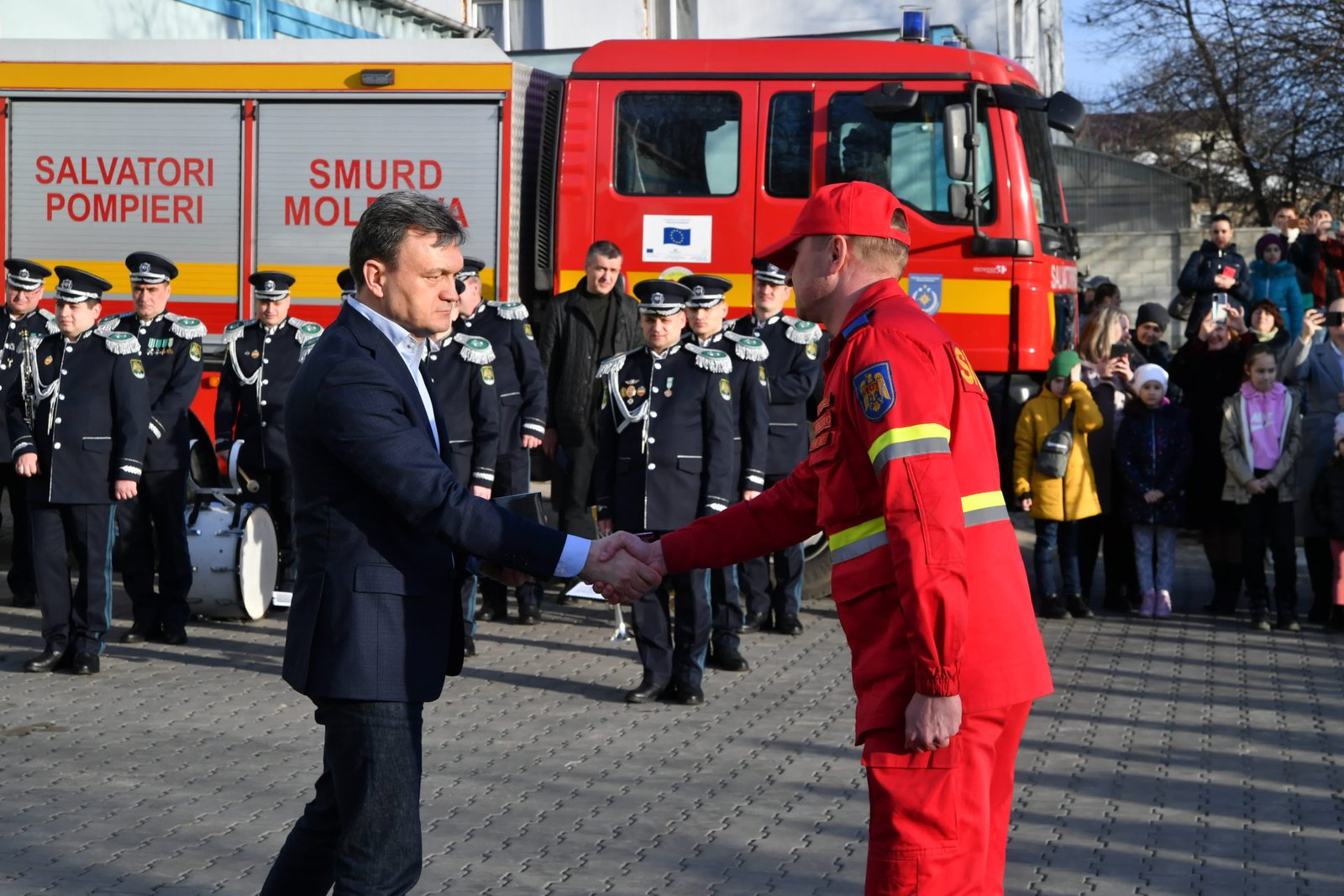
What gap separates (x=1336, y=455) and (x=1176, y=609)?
146cm

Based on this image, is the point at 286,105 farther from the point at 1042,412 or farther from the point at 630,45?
the point at 1042,412

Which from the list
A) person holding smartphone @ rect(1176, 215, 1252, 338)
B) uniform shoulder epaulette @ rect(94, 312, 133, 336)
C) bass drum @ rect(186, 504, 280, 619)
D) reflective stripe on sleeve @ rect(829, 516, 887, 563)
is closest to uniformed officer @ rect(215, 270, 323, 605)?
bass drum @ rect(186, 504, 280, 619)

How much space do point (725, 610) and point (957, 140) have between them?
375 cm

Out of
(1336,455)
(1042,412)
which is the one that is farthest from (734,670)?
(1336,455)

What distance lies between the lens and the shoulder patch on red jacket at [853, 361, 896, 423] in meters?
3.53

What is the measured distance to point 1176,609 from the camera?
11.2m

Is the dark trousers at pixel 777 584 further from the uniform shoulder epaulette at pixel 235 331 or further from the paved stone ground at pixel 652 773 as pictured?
the uniform shoulder epaulette at pixel 235 331

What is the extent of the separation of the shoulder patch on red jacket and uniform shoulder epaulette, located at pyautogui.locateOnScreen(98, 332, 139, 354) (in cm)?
631

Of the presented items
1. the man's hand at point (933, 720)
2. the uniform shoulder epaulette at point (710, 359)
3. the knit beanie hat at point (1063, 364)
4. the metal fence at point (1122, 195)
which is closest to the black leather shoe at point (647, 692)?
the uniform shoulder epaulette at point (710, 359)

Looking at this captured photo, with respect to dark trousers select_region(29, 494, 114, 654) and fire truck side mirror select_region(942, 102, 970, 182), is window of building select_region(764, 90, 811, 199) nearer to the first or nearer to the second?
fire truck side mirror select_region(942, 102, 970, 182)

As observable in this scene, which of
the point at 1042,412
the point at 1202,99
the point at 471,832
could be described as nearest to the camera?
the point at 471,832

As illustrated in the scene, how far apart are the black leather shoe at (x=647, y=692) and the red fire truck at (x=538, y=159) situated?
3.90 m

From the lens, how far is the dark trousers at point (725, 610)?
9016 mm

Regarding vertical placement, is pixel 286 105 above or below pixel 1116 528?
above
